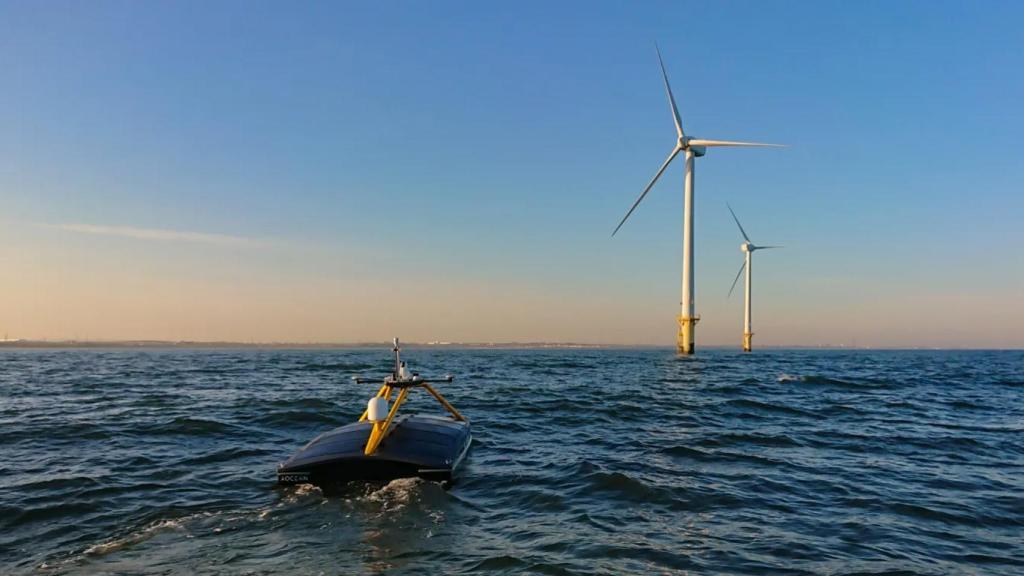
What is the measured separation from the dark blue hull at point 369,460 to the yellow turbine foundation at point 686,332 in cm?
6892

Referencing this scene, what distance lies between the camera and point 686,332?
7969cm

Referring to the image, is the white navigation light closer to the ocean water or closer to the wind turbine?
the ocean water

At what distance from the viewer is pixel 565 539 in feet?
33.2

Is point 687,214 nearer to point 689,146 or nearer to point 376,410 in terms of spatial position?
point 689,146

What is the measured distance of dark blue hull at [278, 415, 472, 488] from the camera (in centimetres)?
1295

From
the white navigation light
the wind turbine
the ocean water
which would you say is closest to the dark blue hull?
the ocean water

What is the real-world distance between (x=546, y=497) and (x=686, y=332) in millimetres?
70354

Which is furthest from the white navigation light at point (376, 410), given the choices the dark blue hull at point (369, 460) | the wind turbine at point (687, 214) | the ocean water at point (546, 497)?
the wind turbine at point (687, 214)

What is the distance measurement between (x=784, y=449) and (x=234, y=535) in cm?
1536

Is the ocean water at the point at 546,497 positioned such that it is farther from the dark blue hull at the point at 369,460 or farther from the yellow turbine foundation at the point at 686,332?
the yellow turbine foundation at the point at 686,332

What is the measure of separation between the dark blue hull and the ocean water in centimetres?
34

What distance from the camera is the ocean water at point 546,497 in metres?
9.30

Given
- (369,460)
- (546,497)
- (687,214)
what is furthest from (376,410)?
(687,214)

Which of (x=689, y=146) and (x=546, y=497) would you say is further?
(x=689, y=146)
